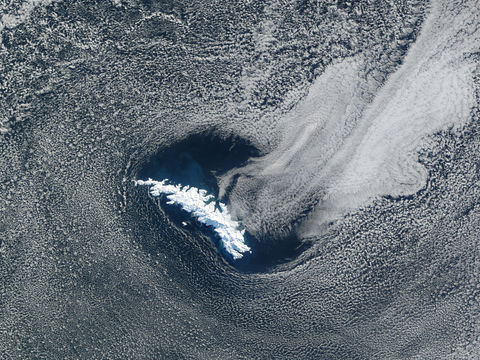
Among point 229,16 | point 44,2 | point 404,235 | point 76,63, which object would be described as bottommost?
point 404,235

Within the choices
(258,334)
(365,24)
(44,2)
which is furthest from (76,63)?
(258,334)

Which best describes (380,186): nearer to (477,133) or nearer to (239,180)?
(477,133)

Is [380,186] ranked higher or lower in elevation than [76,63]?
lower

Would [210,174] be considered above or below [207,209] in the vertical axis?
above
